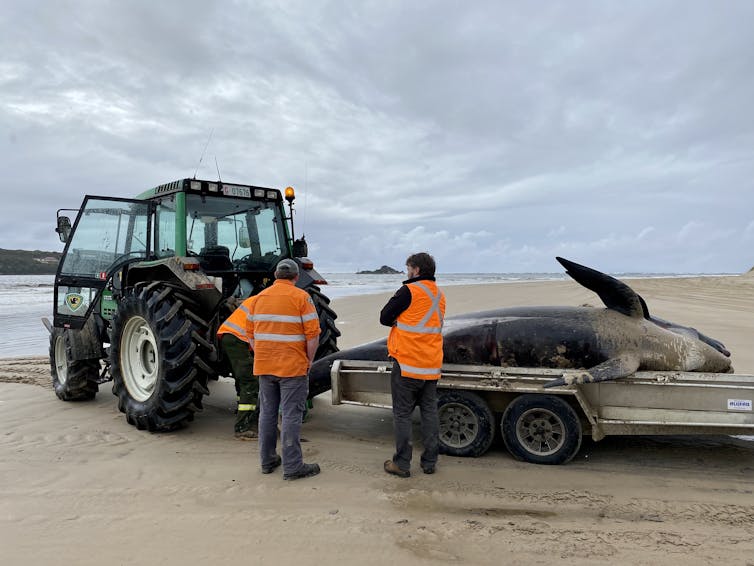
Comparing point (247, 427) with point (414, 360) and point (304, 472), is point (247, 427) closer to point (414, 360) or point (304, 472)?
point (304, 472)

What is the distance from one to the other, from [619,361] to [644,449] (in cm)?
100

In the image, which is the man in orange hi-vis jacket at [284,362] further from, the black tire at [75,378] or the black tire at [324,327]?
the black tire at [75,378]

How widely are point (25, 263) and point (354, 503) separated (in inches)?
3153

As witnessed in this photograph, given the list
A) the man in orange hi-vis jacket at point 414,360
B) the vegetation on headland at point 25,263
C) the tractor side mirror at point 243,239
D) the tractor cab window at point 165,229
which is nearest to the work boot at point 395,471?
the man in orange hi-vis jacket at point 414,360

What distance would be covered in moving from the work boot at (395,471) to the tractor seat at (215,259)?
2949 mm

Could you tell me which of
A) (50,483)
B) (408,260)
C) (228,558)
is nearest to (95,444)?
(50,483)

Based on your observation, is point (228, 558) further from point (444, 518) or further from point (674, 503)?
point (674, 503)

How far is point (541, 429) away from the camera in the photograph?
4434 mm

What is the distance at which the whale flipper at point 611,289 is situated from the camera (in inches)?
188

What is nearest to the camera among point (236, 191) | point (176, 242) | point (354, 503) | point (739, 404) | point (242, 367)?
point (354, 503)

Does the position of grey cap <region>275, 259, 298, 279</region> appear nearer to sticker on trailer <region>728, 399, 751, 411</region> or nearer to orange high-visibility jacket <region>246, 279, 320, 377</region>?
orange high-visibility jacket <region>246, 279, 320, 377</region>

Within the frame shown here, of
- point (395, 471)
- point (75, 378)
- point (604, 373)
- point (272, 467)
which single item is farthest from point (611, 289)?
point (75, 378)

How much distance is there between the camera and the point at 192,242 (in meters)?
5.71

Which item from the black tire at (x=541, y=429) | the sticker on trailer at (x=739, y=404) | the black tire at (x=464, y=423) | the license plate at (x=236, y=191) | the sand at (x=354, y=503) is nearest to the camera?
the sand at (x=354, y=503)
